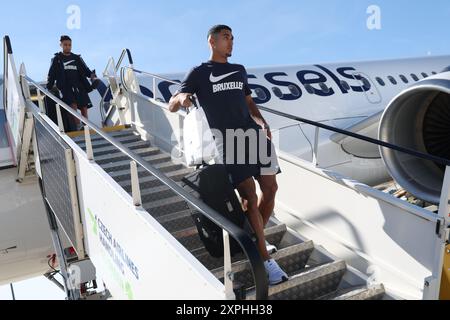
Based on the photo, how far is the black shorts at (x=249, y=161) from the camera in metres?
2.83

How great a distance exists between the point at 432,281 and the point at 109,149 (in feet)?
13.4

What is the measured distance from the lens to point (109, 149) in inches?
217

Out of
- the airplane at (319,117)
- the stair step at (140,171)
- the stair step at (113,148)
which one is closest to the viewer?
the airplane at (319,117)

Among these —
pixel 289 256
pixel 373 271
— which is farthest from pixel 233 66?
pixel 373 271

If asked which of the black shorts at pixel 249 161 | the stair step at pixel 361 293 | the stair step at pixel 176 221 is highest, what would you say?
the black shorts at pixel 249 161

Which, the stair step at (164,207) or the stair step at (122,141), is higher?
the stair step at (122,141)

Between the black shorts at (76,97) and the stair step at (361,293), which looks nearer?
the stair step at (361,293)

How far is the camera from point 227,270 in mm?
1917

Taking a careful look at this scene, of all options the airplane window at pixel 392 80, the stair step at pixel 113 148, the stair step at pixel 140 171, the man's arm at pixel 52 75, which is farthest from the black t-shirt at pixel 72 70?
the airplane window at pixel 392 80

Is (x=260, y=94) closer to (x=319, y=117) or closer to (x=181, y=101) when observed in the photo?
(x=319, y=117)

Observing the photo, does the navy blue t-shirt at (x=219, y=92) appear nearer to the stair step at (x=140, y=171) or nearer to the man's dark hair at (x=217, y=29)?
the man's dark hair at (x=217, y=29)

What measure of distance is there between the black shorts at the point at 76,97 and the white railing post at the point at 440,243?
4918mm

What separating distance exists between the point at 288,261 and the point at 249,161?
946 mm

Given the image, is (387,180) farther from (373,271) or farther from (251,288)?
(251,288)
